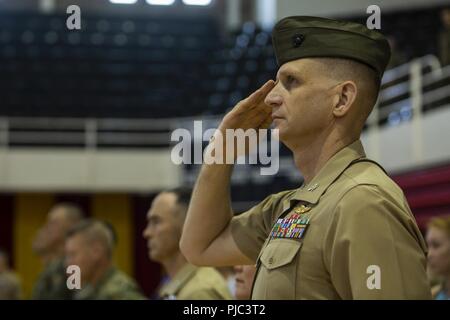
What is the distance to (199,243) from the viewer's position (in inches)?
80.2

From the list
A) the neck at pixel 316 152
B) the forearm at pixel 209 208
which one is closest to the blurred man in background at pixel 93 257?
the forearm at pixel 209 208

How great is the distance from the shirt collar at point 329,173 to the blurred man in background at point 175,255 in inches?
58.0

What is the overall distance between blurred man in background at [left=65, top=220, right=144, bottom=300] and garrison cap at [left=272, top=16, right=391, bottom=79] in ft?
8.74

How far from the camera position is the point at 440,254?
3.64m

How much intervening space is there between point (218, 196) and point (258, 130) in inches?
7.0

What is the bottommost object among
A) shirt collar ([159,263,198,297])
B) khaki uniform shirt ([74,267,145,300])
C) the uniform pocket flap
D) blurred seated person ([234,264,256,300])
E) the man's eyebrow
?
khaki uniform shirt ([74,267,145,300])

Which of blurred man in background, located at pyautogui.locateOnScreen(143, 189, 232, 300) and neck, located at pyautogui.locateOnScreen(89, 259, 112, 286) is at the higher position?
blurred man in background, located at pyautogui.locateOnScreen(143, 189, 232, 300)

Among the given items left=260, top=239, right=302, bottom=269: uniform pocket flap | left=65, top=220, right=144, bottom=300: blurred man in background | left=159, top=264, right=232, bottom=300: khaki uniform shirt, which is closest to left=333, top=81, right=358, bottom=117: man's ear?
left=260, top=239, right=302, bottom=269: uniform pocket flap

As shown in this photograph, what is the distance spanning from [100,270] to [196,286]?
4.49 ft

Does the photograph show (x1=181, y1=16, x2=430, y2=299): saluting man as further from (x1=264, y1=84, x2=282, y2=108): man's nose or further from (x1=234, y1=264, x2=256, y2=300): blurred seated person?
(x1=234, y1=264, x2=256, y2=300): blurred seated person

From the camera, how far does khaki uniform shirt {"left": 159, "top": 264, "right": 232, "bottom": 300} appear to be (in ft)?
10.5

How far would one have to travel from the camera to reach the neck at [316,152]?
179 cm
